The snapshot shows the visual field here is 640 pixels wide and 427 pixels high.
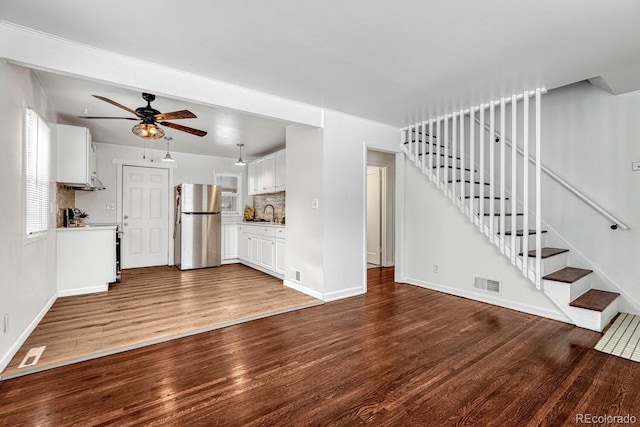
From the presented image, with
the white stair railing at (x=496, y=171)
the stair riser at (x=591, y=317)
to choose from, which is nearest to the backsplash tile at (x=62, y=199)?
the white stair railing at (x=496, y=171)

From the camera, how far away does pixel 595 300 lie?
312cm

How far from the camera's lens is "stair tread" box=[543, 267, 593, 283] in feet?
10.3

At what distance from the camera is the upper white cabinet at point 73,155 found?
399 centimetres

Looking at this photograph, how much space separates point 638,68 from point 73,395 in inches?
203

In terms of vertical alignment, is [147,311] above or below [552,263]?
below

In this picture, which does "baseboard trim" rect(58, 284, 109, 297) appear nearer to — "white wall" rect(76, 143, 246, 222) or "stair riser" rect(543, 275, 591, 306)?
"white wall" rect(76, 143, 246, 222)

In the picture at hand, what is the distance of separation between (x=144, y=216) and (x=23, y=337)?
3766mm

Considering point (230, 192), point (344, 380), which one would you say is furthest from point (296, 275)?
point (230, 192)

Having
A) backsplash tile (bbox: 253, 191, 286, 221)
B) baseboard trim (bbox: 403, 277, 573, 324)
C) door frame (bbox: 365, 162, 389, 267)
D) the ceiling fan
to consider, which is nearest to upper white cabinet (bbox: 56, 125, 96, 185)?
the ceiling fan

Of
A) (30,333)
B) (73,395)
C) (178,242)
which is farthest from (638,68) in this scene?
(178,242)

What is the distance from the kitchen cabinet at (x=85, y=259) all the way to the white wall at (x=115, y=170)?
172 cm

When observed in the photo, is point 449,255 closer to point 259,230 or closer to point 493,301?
point 493,301

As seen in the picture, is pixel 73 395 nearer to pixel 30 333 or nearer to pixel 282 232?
pixel 30 333

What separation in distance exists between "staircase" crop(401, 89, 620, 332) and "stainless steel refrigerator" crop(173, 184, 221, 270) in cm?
392
